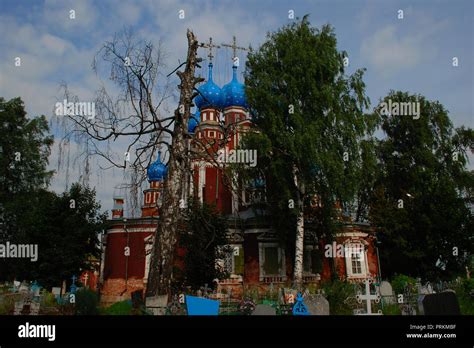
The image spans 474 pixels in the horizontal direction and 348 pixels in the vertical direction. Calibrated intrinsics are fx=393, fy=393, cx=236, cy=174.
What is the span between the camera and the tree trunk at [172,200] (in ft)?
34.4

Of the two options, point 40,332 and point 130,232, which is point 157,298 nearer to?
point 40,332

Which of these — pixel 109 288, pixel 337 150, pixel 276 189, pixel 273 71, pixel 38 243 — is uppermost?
pixel 273 71

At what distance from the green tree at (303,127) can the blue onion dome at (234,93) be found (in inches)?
361

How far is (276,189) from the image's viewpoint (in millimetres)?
20828

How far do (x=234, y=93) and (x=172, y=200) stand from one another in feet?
72.2

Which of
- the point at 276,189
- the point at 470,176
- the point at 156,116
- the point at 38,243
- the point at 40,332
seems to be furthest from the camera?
the point at 470,176

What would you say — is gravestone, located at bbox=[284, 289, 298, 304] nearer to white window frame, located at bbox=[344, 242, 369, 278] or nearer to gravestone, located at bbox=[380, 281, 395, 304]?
gravestone, located at bbox=[380, 281, 395, 304]

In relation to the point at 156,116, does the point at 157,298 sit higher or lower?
lower

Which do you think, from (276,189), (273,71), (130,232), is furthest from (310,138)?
(130,232)

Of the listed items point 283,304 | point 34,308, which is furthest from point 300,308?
point 34,308

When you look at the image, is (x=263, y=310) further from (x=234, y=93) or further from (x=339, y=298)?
(x=234, y=93)

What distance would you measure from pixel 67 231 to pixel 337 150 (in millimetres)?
17220

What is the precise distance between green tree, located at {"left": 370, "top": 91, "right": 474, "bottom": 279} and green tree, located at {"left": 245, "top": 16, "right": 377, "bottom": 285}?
780 cm

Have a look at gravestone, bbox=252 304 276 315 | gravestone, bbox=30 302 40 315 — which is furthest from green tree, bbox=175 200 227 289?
gravestone, bbox=252 304 276 315
